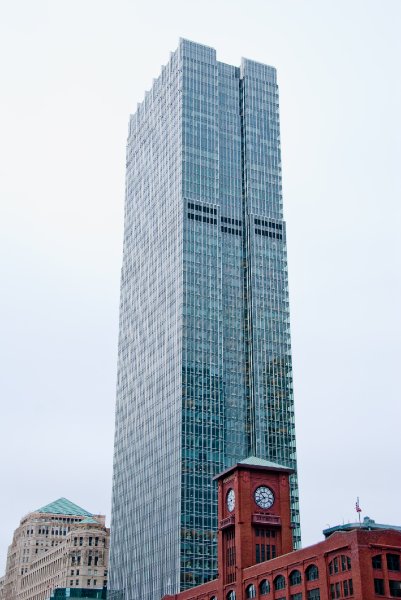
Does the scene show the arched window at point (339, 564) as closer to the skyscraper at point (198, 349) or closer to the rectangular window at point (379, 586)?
the rectangular window at point (379, 586)

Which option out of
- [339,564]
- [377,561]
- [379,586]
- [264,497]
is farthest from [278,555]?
[379,586]

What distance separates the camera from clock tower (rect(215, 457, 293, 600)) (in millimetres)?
117062

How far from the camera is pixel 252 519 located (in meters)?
118

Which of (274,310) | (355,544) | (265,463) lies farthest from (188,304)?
(355,544)

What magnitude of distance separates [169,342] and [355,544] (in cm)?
8990

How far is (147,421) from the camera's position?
180 metres

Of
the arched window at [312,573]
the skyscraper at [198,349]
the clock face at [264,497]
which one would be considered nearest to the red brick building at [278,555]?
the clock face at [264,497]

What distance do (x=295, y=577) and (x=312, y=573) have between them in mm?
3498

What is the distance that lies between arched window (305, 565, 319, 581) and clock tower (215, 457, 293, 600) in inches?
641

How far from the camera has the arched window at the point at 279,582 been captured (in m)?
105

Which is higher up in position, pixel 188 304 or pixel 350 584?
A: pixel 188 304

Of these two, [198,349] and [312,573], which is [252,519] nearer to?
[312,573]

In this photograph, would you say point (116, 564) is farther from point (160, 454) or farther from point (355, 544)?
point (355, 544)

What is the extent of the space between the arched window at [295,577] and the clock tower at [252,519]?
42.7ft
